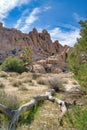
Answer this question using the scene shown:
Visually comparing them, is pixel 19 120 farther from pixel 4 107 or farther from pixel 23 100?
pixel 23 100

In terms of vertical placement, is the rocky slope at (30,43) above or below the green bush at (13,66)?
above

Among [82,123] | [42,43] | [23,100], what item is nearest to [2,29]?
[42,43]

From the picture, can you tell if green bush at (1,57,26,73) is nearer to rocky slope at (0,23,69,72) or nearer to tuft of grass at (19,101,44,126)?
rocky slope at (0,23,69,72)

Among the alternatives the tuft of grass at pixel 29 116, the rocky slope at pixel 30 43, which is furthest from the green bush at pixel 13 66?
the tuft of grass at pixel 29 116

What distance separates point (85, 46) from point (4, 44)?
3108 inches

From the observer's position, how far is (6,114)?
1080cm

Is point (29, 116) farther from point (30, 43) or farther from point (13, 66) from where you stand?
point (30, 43)

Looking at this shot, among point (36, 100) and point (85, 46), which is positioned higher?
point (85, 46)

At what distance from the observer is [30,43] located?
96562mm

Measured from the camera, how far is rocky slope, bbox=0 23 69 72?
87.8 m

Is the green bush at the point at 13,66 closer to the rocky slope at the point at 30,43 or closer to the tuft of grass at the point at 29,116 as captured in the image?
the rocky slope at the point at 30,43

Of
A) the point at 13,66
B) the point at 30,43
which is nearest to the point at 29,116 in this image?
the point at 13,66

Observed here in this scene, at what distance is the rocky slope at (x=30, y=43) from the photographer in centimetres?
8781

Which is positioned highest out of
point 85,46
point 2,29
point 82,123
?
point 2,29
